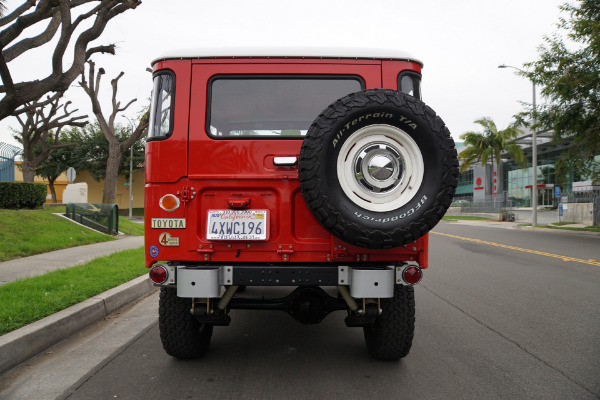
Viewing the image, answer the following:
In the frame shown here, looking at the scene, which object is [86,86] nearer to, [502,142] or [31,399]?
[31,399]

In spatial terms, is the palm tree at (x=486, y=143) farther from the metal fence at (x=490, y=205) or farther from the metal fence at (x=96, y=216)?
the metal fence at (x=96, y=216)

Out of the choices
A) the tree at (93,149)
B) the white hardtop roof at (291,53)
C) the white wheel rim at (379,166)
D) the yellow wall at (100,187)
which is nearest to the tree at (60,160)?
the tree at (93,149)

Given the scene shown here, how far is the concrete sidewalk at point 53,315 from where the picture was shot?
13.0ft

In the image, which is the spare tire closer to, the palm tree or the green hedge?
the green hedge

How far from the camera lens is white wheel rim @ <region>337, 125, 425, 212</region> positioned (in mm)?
3346

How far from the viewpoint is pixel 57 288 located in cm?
606

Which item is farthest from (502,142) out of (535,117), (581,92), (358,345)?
(358,345)

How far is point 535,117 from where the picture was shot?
21.1 m

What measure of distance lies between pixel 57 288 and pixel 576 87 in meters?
19.1

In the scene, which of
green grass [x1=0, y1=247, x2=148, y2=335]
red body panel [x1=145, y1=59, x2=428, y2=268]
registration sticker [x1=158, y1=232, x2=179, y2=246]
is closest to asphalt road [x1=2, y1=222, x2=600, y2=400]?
green grass [x1=0, y1=247, x2=148, y2=335]

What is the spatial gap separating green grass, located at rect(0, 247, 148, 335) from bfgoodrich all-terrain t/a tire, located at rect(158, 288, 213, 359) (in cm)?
149

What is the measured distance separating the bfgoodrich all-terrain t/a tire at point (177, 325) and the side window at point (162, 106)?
1.31 meters

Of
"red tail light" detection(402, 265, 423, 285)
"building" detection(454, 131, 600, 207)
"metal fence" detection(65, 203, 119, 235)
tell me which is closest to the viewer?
"red tail light" detection(402, 265, 423, 285)

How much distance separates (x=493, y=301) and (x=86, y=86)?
22.4 m
